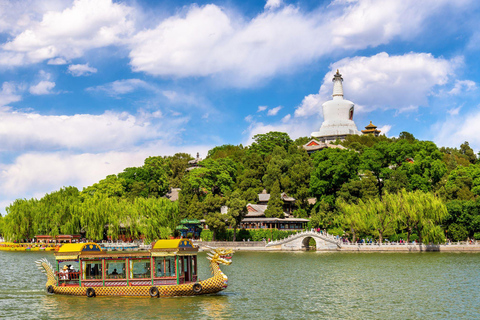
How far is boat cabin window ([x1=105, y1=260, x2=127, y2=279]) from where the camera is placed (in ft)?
84.1

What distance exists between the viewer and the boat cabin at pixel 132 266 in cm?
2481

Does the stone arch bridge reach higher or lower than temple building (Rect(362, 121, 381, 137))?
lower

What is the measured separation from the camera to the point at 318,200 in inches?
2721

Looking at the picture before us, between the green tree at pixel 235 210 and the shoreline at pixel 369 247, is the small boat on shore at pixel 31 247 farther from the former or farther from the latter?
the green tree at pixel 235 210

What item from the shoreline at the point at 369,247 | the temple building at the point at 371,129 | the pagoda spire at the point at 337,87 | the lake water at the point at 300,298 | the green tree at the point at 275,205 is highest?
the pagoda spire at the point at 337,87

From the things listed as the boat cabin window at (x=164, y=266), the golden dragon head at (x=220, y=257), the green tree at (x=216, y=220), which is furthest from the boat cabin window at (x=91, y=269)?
the green tree at (x=216, y=220)

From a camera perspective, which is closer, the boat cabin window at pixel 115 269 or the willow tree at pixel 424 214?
the boat cabin window at pixel 115 269

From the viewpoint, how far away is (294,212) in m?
71.5

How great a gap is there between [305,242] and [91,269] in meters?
40.5

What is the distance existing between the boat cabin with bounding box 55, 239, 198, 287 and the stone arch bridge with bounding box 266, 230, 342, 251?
3566 centimetres

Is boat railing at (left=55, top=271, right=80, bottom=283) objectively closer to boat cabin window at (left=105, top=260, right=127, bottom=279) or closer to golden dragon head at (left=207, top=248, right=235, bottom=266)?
boat cabin window at (left=105, top=260, right=127, bottom=279)

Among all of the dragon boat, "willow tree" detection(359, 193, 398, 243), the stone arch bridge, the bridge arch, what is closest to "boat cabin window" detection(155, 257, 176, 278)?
the dragon boat

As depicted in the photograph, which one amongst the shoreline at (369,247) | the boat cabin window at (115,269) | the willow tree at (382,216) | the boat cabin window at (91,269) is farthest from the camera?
the willow tree at (382,216)

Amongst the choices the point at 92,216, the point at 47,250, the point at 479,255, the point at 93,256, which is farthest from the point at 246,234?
the point at 93,256
